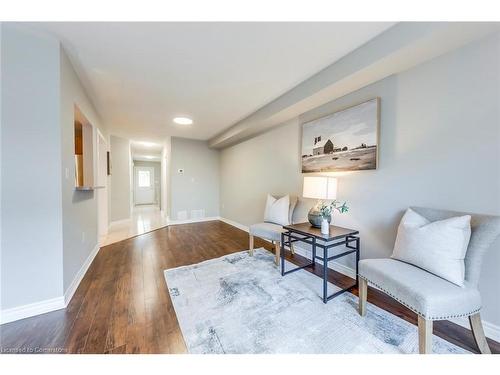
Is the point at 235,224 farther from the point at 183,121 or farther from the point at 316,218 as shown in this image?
the point at 316,218

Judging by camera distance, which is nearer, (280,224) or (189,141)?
(280,224)

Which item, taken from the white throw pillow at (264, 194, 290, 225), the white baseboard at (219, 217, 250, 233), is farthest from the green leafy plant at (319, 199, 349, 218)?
the white baseboard at (219, 217, 250, 233)

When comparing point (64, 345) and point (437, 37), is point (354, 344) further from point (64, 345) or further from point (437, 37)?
point (437, 37)

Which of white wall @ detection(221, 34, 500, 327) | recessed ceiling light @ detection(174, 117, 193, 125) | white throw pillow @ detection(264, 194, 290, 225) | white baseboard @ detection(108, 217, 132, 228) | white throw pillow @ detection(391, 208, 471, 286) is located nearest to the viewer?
white throw pillow @ detection(391, 208, 471, 286)

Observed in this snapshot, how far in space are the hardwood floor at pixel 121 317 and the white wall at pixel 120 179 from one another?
2.64 metres

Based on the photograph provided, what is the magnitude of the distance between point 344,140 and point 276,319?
1.99 meters

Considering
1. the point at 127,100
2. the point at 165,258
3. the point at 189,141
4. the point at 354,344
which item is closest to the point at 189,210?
the point at 189,141

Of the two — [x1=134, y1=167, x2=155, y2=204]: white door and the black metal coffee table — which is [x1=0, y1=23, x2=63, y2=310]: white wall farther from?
[x1=134, y1=167, x2=155, y2=204]: white door

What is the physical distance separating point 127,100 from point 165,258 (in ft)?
7.87

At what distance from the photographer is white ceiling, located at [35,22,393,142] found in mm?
1521

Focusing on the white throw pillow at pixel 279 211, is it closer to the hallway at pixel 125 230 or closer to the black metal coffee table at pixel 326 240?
the black metal coffee table at pixel 326 240

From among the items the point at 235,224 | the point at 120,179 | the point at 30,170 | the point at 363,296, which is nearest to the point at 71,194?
the point at 30,170

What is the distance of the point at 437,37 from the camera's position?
1352 millimetres
